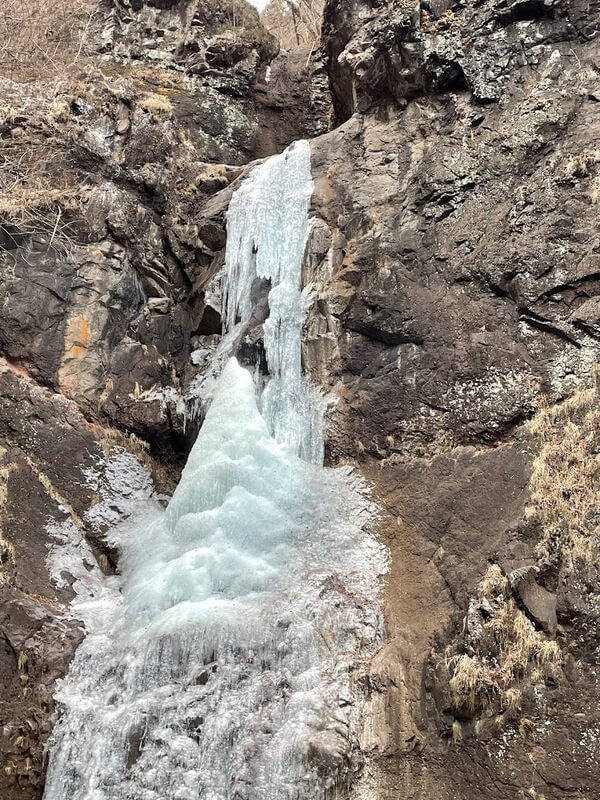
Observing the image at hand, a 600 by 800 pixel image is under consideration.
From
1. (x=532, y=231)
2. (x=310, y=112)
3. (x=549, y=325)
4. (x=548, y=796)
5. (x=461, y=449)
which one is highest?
(x=310, y=112)

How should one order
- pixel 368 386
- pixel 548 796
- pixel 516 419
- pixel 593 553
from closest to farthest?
pixel 548 796 < pixel 593 553 < pixel 516 419 < pixel 368 386

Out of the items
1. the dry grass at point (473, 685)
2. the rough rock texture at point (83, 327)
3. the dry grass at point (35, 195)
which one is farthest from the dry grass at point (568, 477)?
the dry grass at point (35, 195)

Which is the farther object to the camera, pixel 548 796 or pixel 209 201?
pixel 209 201

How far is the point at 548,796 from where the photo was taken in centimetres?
571

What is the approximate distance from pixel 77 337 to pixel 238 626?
660 cm

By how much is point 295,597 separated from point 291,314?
522cm

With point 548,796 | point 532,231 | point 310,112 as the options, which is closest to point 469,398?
point 532,231

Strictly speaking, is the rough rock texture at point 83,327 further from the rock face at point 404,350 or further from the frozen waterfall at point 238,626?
the frozen waterfall at point 238,626

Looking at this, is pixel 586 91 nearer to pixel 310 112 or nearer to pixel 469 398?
pixel 469 398

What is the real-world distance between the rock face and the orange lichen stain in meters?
0.04

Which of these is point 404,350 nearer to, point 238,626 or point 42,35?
point 238,626

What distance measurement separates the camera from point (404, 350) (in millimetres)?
10266

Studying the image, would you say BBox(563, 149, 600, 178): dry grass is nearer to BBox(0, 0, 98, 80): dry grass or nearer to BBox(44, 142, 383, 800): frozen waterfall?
BBox(44, 142, 383, 800): frozen waterfall

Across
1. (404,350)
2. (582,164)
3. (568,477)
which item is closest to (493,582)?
(568,477)
